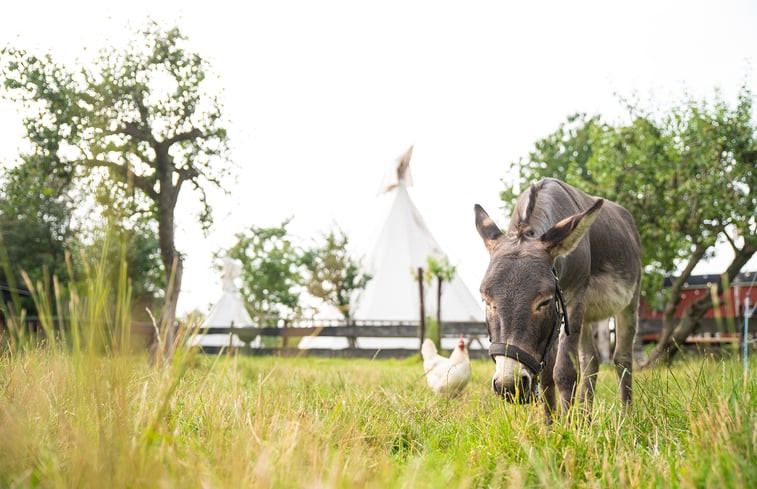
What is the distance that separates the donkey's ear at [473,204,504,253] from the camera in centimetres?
407

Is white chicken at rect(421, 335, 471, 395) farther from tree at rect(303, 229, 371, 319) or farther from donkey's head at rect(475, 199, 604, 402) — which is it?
tree at rect(303, 229, 371, 319)

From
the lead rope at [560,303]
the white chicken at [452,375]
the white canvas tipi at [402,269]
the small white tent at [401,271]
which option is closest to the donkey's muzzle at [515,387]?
the lead rope at [560,303]

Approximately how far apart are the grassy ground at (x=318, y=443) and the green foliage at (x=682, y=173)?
390 inches

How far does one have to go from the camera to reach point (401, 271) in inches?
1369

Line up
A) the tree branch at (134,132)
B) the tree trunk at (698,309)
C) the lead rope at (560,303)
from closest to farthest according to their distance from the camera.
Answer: the lead rope at (560,303) → the tree branch at (134,132) → the tree trunk at (698,309)

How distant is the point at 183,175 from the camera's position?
Result: 13.4 meters

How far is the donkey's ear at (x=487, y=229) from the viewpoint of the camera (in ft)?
13.3

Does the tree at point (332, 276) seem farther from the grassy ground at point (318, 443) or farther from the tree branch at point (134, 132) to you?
the grassy ground at point (318, 443)

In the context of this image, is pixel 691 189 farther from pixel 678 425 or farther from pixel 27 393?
pixel 27 393

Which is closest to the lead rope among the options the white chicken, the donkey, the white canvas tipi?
the donkey

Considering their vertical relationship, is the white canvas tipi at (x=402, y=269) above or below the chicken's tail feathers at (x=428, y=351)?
above

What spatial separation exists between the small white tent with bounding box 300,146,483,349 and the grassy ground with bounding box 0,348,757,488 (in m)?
26.2

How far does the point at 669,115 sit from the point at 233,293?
22.6 m

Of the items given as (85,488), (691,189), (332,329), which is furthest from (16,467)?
(332,329)
